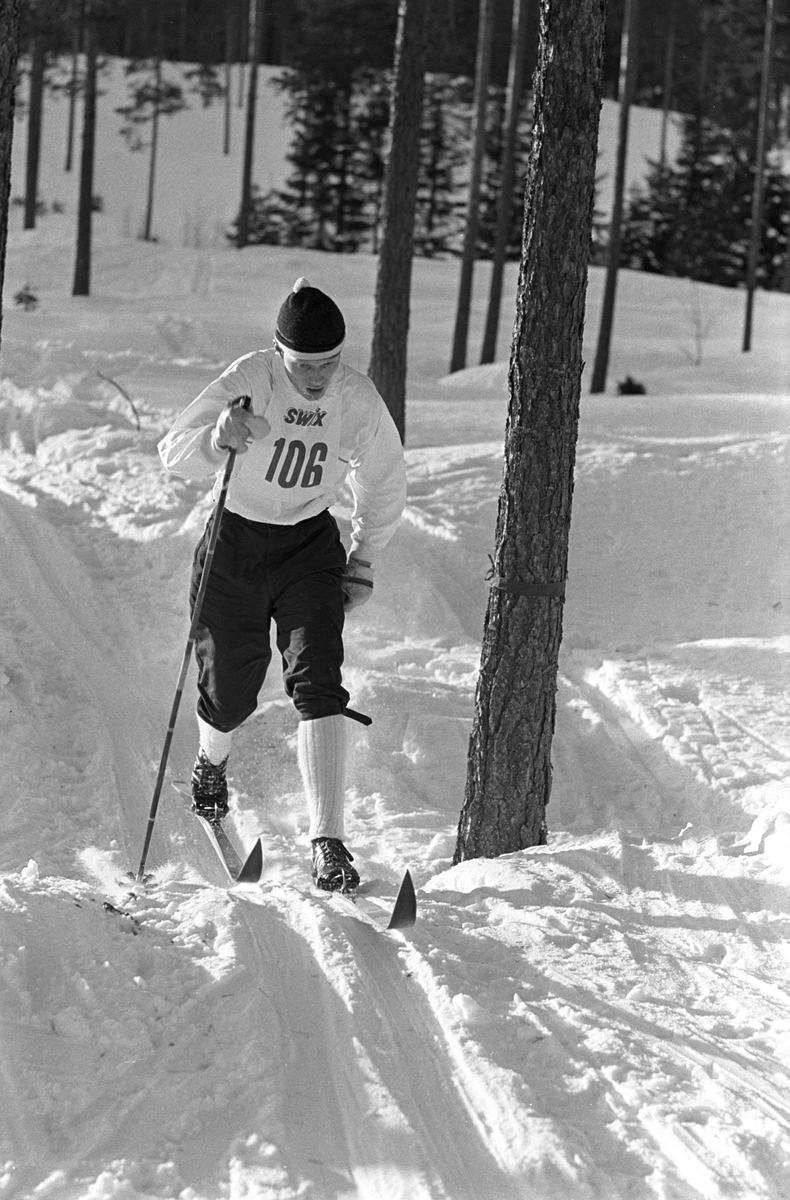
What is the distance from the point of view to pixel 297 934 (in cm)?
402

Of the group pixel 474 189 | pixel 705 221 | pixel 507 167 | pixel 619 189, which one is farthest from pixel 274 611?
pixel 705 221

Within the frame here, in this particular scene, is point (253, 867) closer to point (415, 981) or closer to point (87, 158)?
point (415, 981)

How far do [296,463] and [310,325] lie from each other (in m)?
0.54

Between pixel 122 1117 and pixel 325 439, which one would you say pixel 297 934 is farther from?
pixel 325 439

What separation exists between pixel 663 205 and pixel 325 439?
33794mm

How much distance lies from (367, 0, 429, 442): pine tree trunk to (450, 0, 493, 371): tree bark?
30.6ft

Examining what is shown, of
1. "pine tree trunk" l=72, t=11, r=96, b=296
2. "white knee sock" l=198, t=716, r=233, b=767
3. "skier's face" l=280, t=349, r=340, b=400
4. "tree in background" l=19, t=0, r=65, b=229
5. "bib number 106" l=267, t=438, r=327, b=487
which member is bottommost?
"white knee sock" l=198, t=716, r=233, b=767

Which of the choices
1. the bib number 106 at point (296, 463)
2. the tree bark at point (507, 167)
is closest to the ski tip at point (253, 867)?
the bib number 106 at point (296, 463)

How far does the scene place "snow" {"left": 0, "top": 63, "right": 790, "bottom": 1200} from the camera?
3.09m

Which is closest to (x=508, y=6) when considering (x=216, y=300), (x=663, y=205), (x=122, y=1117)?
(x=663, y=205)

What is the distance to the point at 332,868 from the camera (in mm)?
4484

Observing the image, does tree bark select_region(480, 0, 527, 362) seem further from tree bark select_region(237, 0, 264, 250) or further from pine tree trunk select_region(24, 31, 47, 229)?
pine tree trunk select_region(24, 31, 47, 229)

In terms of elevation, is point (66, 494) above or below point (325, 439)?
below

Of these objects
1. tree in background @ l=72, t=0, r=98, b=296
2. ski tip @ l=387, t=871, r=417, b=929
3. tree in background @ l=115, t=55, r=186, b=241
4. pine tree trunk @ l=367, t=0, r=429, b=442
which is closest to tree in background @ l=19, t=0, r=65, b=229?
tree in background @ l=72, t=0, r=98, b=296
